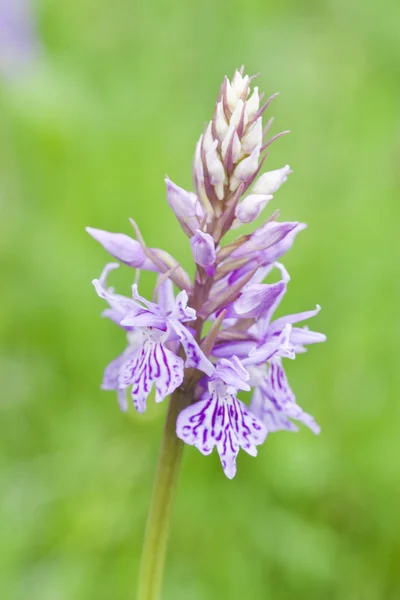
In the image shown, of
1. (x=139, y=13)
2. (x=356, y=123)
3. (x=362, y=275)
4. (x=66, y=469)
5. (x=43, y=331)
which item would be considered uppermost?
(x=139, y=13)

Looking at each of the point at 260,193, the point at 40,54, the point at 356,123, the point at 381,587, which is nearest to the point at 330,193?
the point at 356,123

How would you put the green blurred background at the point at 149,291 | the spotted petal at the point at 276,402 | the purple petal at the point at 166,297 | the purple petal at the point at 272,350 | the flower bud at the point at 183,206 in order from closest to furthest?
A: the flower bud at the point at 183,206 → the purple petal at the point at 272,350 → the spotted petal at the point at 276,402 → the purple petal at the point at 166,297 → the green blurred background at the point at 149,291

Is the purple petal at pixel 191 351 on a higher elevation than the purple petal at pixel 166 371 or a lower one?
higher

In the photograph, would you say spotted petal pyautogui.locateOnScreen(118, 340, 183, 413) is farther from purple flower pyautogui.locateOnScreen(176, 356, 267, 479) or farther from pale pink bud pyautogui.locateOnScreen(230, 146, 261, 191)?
pale pink bud pyautogui.locateOnScreen(230, 146, 261, 191)

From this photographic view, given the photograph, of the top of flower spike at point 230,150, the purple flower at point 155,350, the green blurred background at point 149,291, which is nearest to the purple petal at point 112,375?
the purple flower at point 155,350

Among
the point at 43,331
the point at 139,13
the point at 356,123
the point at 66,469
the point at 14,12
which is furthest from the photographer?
the point at 139,13

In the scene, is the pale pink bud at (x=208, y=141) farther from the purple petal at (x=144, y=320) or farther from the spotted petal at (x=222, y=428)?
the spotted petal at (x=222, y=428)

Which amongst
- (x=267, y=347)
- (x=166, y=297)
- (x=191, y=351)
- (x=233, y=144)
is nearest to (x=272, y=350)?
(x=267, y=347)

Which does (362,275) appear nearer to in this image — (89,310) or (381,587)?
(89,310)
